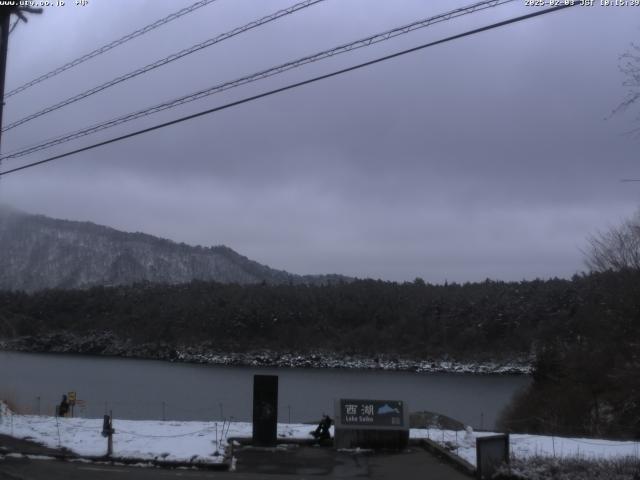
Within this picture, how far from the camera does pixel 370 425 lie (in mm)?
18484

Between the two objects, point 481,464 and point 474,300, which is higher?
point 474,300

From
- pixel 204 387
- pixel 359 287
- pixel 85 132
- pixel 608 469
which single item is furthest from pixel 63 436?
pixel 359 287

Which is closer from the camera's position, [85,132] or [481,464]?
[481,464]

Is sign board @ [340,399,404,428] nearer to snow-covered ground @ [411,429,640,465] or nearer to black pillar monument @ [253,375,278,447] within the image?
snow-covered ground @ [411,429,640,465]

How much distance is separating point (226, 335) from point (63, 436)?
121m

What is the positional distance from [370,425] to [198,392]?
52.1 metres

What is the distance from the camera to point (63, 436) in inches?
750

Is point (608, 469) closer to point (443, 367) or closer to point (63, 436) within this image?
point (63, 436)

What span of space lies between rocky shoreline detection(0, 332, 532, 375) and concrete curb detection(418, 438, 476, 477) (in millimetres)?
91531

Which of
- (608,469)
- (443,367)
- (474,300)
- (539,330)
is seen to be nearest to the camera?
(608,469)

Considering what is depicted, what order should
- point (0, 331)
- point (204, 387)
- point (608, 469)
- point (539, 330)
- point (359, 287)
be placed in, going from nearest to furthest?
point (608, 469), point (0, 331), point (204, 387), point (539, 330), point (359, 287)

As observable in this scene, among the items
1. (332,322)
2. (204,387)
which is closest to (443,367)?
(332,322)

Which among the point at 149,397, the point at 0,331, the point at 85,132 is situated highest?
the point at 85,132

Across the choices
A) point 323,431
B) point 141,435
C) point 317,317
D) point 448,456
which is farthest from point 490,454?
point 317,317
